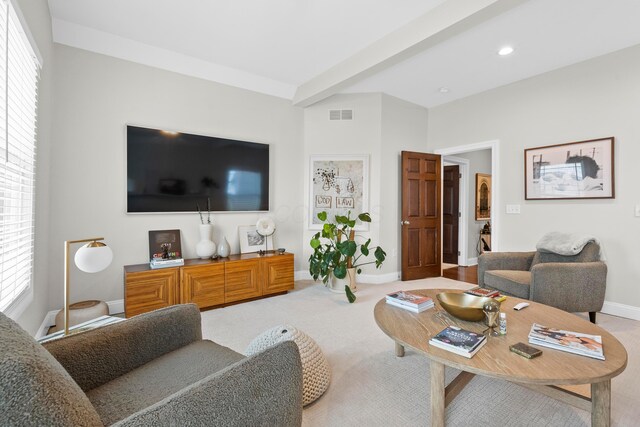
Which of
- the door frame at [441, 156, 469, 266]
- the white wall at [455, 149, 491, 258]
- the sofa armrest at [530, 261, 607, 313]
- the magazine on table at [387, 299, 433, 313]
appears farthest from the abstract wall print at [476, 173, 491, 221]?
the magazine on table at [387, 299, 433, 313]

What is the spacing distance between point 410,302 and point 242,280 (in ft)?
6.85

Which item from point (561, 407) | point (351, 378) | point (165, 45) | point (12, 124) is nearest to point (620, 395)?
point (561, 407)

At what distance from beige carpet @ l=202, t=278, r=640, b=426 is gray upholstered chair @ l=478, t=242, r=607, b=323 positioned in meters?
0.38

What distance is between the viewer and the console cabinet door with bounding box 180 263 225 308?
10.2 feet

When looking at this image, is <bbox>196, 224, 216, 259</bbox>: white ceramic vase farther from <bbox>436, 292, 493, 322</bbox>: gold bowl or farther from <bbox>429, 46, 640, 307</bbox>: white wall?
<bbox>429, 46, 640, 307</bbox>: white wall

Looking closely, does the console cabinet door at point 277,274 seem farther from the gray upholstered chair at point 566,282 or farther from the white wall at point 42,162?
the gray upholstered chair at point 566,282

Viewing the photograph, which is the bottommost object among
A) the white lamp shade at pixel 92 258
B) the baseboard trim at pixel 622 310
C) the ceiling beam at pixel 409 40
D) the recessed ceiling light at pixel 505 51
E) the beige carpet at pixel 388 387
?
the beige carpet at pixel 388 387

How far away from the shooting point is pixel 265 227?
3887 millimetres

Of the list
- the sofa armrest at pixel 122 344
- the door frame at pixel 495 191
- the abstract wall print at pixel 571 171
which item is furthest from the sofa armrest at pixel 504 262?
the sofa armrest at pixel 122 344

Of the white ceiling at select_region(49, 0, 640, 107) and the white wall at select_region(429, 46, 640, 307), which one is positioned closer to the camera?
Result: the white ceiling at select_region(49, 0, 640, 107)

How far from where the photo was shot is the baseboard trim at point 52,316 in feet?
8.33

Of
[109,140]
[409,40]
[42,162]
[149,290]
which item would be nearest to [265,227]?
[149,290]

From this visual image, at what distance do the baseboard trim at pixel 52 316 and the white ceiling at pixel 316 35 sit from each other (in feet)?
8.30

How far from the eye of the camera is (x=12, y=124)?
5.63ft
